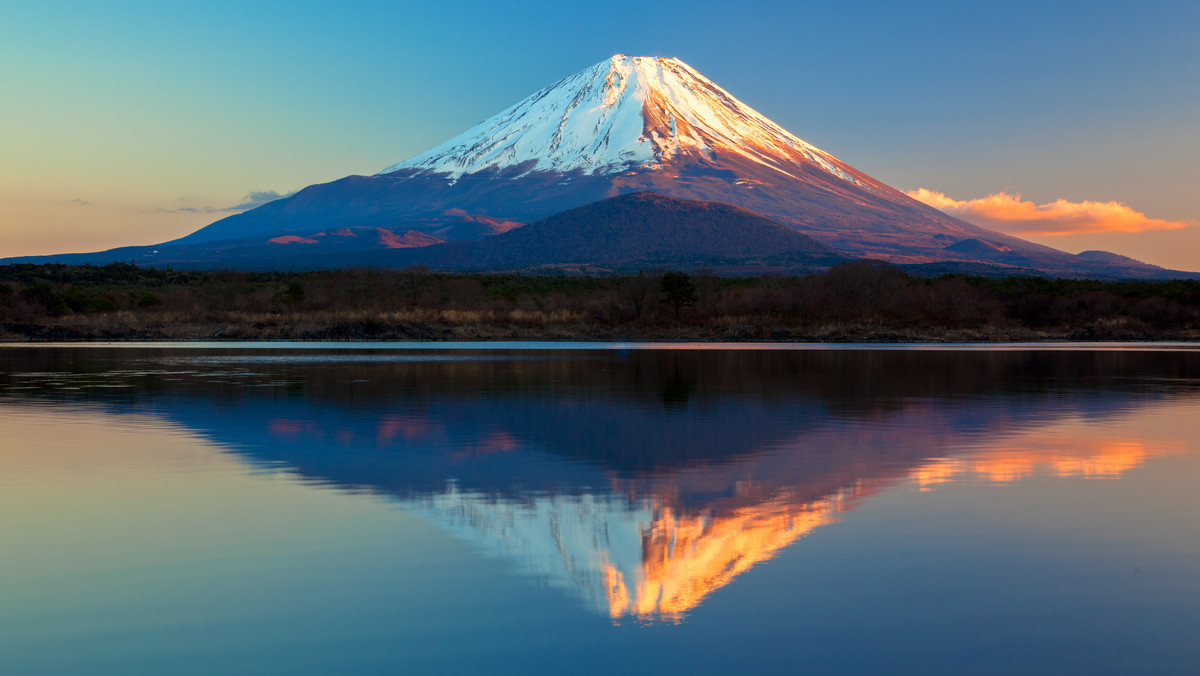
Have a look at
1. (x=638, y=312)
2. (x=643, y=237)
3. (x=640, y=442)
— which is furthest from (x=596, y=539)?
(x=643, y=237)

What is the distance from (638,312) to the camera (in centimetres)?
5447

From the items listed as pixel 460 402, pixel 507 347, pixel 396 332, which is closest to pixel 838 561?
pixel 460 402

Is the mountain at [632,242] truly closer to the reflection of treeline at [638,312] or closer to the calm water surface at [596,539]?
the reflection of treeline at [638,312]

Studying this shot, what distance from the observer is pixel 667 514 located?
8359 millimetres

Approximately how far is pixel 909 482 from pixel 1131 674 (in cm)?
509

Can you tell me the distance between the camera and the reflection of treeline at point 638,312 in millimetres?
51312

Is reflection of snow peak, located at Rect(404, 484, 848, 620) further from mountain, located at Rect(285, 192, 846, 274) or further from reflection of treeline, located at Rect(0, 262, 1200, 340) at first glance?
mountain, located at Rect(285, 192, 846, 274)

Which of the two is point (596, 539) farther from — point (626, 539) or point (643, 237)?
point (643, 237)

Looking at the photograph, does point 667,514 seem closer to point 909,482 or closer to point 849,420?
point 909,482

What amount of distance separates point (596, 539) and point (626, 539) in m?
0.22

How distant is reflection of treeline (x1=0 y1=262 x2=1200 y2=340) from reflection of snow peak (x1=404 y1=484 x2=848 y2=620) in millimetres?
42462

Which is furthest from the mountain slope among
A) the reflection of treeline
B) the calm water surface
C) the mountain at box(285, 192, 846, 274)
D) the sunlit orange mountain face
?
the calm water surface

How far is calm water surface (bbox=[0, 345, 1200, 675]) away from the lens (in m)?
5.23

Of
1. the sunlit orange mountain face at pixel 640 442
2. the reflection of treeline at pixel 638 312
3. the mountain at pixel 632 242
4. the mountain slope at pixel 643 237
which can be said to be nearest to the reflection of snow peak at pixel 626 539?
the sunlit orange mountain face at pixel 640 442
